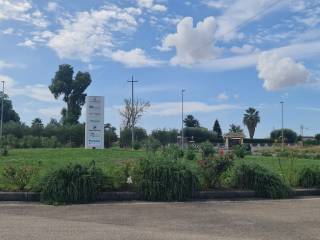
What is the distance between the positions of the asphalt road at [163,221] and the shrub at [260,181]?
2.87ft

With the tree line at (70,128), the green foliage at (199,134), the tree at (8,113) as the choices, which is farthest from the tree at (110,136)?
the tree at (8,113)

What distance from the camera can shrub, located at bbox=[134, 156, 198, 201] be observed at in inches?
478

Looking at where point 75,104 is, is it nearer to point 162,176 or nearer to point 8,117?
point 8,117

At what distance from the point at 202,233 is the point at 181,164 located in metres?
4.24

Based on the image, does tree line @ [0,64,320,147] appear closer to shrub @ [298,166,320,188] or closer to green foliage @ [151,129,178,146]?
green foliage @ [151,129,178,146]

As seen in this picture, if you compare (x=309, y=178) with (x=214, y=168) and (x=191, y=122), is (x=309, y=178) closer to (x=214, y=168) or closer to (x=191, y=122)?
(x=214, y=168)

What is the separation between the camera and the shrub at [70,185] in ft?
37.9

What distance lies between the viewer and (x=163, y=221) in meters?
9.52

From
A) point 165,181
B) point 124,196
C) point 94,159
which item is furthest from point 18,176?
point 94,159

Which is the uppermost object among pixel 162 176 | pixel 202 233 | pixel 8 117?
pixel 8 117

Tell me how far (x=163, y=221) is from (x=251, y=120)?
4611 inches

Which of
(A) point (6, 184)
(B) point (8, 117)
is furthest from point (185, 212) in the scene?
(B) point (8, 117)

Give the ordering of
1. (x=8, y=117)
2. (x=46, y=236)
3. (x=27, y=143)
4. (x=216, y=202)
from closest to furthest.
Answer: (x=46, y=236) → (x=216, y=202) → (x=27, y=143) → (x=8, y=117)

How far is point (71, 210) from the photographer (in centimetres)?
1062
